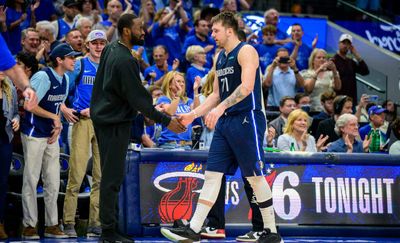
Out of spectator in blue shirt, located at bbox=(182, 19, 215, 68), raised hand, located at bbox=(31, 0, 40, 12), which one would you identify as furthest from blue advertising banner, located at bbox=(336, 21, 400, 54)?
raised hand, located at bbox=(31, 0, 40, 12)

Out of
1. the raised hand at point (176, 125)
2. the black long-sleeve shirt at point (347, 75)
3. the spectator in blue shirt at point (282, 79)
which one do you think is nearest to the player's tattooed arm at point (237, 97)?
the raised hand at point (176, 125)

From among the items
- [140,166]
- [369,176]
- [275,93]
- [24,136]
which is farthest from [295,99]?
[24,136]

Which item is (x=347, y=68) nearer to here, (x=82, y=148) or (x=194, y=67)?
(x=194, y=67)

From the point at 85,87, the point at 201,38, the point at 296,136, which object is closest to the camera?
the point at 85,87

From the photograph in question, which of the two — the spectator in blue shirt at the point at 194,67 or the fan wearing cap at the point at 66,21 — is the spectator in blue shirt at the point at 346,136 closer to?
the spectator in blue shirt at the point at 194,67

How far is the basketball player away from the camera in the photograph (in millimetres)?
9469

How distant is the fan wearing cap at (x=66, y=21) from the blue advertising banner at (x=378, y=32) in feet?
23.3

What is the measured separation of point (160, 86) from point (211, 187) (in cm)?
521

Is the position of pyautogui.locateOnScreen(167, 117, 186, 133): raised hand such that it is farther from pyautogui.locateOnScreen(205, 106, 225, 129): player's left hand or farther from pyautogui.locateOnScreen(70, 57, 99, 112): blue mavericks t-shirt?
pyautogui.locateOnScreen(70, 57, 99, 112): blue mavericks t-shirt

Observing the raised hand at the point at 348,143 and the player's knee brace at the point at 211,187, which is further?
the raised hand at the point at 348,143

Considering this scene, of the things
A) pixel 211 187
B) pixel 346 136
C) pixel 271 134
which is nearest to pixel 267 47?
pixel 271 134

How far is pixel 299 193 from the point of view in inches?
444

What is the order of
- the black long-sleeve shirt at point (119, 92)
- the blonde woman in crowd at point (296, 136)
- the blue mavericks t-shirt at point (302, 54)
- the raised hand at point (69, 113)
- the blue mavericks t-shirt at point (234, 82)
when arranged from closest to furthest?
1. the black long-sleeve shirt at point (119, 92)
2. the blue mavericks t-shirt at point (234, 82)
3. the raised hand at point (69, 113)
4. the blonde woman in crowd at point (296, 136)
5. the blue mavericks t-shirt at point (302, 54)

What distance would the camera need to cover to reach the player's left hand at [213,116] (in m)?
9.05
